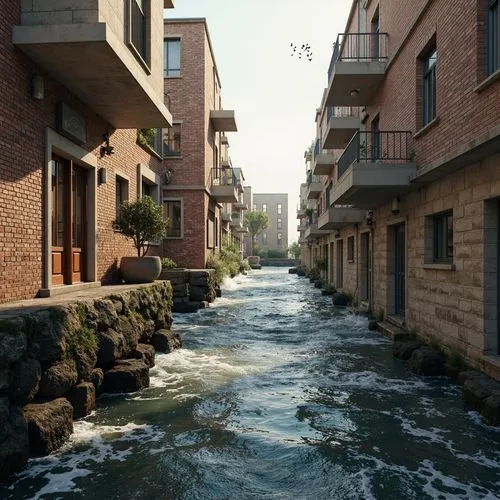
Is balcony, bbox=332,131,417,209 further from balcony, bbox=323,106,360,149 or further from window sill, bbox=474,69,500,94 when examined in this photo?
balcony, bbox=323,106,360,149

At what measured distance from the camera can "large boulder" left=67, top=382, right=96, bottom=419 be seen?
17.4ft

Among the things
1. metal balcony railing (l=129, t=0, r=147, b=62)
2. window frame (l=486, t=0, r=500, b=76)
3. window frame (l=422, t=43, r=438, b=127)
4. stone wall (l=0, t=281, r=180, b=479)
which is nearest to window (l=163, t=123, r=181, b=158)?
metal balcony railing (l=129, t=0, r=147, b=62)

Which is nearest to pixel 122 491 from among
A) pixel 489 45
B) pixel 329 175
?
pixel 489 45

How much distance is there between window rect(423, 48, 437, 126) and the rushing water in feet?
15.5

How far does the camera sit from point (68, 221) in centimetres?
871

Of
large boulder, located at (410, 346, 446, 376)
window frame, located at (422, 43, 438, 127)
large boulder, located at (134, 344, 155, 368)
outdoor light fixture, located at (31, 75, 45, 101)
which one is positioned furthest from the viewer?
window frame, located at (422, 43, 438, 127)

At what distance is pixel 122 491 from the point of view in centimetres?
373

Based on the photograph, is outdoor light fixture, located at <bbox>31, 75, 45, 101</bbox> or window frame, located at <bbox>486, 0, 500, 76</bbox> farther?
outdoor light fixture, located at <bbox>31, 75, 45, 101</bbox>

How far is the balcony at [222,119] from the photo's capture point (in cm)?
2153

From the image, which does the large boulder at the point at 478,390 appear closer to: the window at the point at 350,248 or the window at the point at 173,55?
the window at the point at 350,248

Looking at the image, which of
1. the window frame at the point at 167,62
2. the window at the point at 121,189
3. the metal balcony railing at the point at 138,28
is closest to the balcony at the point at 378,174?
the metal balcony railing at the point at 138,28

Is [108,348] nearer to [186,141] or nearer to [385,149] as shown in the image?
[385,149]

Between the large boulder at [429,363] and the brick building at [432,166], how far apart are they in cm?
37

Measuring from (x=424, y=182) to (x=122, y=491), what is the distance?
727 centimetres
